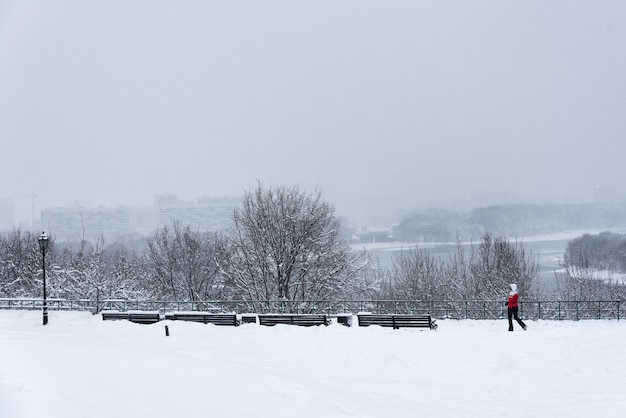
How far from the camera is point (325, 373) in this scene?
15047 millimetres

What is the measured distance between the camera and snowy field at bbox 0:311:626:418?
902cm

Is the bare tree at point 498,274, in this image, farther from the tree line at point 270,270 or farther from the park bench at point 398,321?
the park bench at point 398,321

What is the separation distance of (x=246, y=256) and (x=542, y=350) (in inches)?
878

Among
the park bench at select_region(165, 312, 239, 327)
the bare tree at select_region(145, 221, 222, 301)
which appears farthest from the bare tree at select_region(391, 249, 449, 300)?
the park bench at select_region(165, 312, 239, 327)

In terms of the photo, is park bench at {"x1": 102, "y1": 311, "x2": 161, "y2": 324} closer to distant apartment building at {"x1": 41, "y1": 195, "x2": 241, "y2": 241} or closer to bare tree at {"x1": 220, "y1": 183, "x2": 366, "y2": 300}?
bare tree at {"x1": 220, "y1": 183, "x2": 366, "y2": 300}

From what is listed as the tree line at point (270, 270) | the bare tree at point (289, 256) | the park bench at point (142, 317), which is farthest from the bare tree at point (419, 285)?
the park bench at point (142, 317)

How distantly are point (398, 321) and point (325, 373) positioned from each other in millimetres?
7726

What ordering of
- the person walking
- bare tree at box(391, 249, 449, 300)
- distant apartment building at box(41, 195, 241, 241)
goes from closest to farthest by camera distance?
the person walking
bare tree at box(391, 249, 449, 300)
distant apartment building at box(41, 195, 241, 241)

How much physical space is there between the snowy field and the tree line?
13505 millimetres

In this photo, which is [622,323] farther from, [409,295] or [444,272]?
[444,272]

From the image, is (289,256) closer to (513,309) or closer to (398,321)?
(398,321)

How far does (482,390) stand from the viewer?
13.2 m

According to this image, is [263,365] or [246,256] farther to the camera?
[246,256]

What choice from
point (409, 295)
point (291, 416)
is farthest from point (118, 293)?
point (291, 416)
